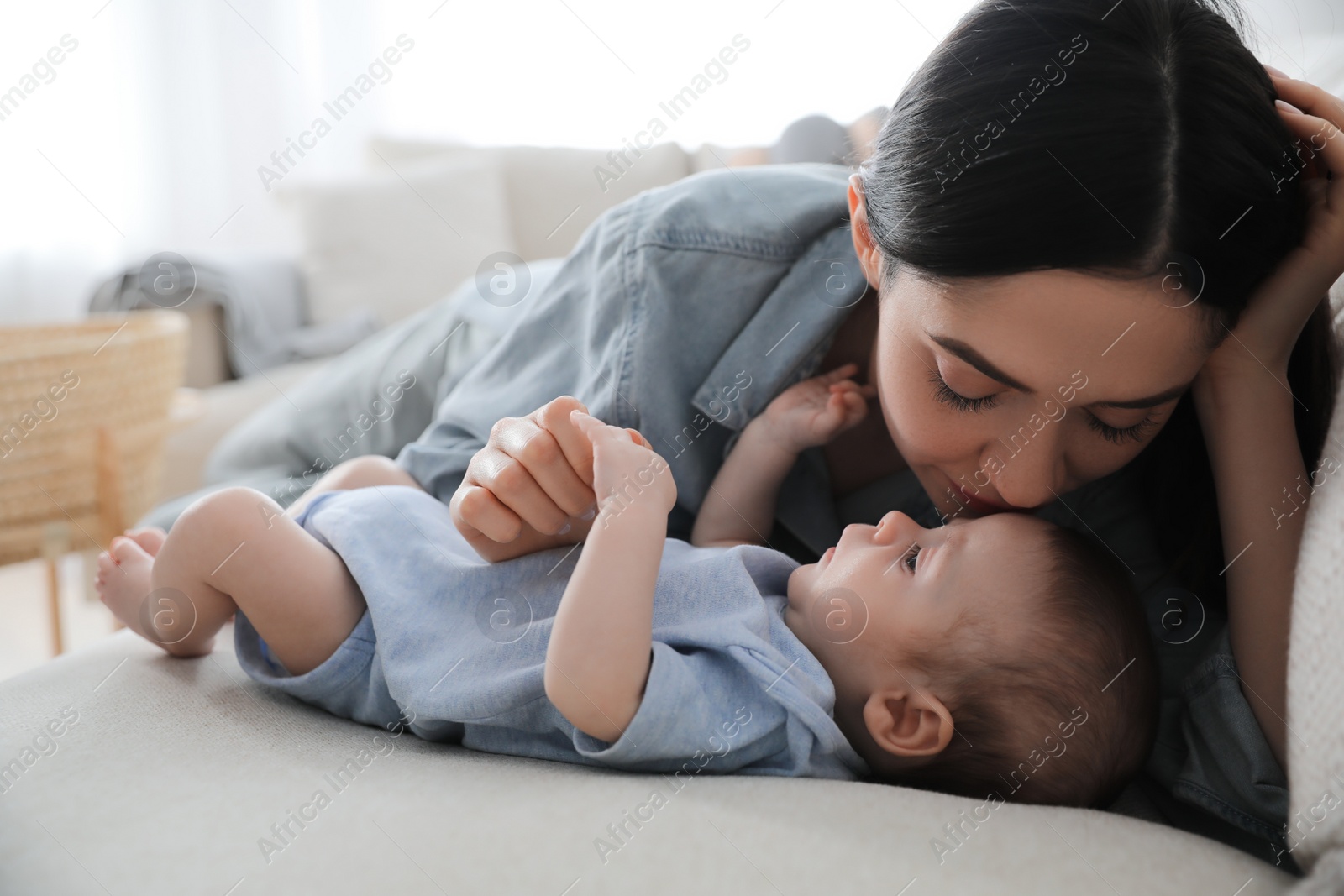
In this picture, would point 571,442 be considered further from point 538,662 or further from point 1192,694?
point 1192,694

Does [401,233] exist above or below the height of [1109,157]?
below

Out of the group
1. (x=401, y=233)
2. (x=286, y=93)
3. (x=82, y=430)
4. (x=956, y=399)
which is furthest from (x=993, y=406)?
(x=286, y=93)

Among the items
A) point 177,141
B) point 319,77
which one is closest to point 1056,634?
point 319,77

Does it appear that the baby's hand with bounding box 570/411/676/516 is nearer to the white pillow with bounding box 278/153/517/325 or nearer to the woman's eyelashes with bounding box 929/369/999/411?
the woman's eyelashes with bounding box 929/369/999/411

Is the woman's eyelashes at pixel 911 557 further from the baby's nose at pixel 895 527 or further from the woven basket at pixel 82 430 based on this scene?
the woven basket at pixel 82 430

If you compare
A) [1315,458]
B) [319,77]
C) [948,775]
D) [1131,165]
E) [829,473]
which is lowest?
[948,775]

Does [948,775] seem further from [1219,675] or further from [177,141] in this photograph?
[177,141]

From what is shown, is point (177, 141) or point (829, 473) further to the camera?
point (177, 141)

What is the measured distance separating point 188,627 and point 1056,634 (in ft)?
2.56

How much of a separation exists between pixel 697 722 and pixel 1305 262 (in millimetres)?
623

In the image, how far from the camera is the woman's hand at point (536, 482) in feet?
2.64

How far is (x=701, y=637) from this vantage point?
80 cm

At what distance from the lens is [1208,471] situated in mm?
994

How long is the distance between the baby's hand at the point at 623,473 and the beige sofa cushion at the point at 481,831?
0.70ft
